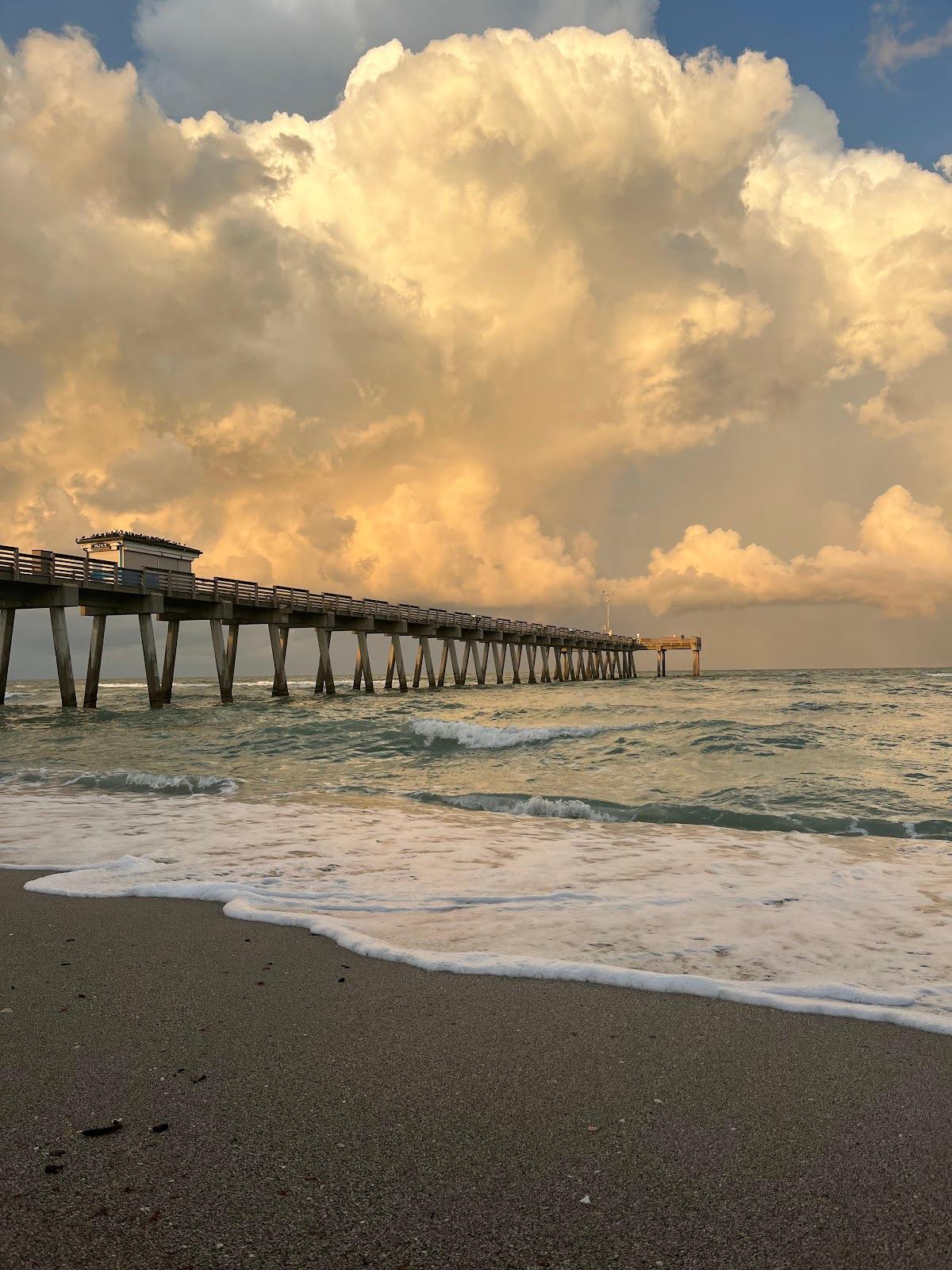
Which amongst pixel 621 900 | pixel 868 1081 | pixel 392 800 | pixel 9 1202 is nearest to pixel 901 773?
pixel 392 800

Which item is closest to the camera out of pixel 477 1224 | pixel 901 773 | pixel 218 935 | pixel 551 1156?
pixel 477 1224

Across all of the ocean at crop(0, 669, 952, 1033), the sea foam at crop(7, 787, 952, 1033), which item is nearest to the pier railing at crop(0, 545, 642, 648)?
the ocean at crop(0, 669, 952, 1033)

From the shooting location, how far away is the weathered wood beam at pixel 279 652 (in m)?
40.0

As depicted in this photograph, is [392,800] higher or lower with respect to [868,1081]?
lower

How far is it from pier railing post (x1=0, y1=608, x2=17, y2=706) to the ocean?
520 inches

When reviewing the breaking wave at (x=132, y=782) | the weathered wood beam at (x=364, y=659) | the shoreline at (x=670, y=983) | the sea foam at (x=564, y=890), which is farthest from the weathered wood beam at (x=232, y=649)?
the shoreline at (x=670, y=983)

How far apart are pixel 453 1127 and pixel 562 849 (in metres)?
5.30

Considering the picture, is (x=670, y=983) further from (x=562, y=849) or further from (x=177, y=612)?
(x=177, y=612)

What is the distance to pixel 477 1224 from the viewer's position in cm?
202

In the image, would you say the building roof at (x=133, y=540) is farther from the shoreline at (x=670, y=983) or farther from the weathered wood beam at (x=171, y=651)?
the shoreline at (x=670, y=983)

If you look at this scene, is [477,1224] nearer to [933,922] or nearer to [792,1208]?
[792,1208]

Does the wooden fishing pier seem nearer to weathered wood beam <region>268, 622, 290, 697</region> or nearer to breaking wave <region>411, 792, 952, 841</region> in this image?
weathered wood beam <region>268, 622, 290, 697</region>

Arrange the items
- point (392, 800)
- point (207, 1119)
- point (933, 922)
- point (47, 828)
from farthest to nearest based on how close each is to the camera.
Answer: point (392, 800)
point (47, 828)
point (933, 922)
point (207, 1119)

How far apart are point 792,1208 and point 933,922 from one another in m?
3.87
